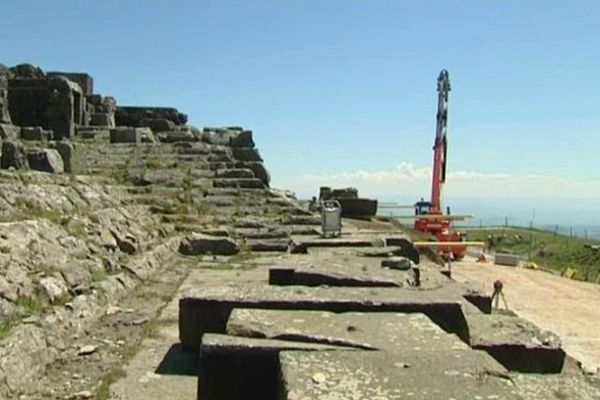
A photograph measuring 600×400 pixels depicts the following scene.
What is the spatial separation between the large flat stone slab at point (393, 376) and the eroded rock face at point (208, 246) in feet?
19.8

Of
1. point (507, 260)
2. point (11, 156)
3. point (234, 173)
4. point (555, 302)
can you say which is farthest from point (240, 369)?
point (507, 260)

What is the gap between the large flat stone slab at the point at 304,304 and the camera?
13.1ft

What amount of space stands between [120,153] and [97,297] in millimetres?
9209

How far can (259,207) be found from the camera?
11930 mm

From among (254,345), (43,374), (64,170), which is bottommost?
(43,374)

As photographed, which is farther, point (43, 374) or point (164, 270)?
point (164, 270)

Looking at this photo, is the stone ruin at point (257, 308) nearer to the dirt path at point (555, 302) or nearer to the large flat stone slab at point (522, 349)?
the large flat stone slab at point (522, 349)

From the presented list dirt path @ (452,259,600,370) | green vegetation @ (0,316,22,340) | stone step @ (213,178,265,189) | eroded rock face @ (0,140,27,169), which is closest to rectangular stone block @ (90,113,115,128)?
stone step @ (213,178,265,189)

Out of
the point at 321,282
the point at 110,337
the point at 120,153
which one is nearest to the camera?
the point at 110,337

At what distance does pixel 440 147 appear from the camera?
38594 mm

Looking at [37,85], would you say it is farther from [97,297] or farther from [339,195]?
[97,297]

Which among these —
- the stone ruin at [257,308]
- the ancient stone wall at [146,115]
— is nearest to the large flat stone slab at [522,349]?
the stone ruin at [257,308]

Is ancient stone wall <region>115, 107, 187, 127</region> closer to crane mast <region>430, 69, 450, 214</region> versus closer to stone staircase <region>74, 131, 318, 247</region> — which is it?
stone staircase <region>74, 131, 318, 247</region>

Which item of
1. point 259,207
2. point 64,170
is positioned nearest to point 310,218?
point 259,207
